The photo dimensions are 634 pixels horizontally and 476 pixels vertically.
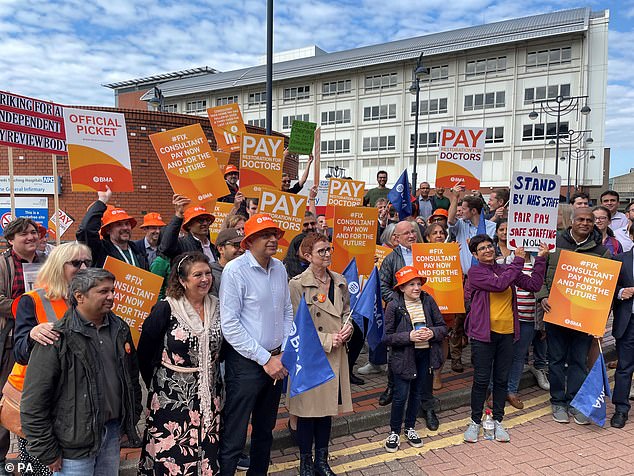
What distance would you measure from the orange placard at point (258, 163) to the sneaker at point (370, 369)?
2.88 meters

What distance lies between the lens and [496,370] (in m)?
4.51

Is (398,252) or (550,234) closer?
(550,234)

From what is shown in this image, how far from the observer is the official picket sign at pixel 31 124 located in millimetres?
4812


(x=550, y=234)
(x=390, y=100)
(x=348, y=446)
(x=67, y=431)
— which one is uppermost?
(x=390, y=100)

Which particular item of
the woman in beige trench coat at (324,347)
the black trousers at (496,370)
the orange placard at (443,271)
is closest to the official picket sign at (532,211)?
the orange placard at (443,271)

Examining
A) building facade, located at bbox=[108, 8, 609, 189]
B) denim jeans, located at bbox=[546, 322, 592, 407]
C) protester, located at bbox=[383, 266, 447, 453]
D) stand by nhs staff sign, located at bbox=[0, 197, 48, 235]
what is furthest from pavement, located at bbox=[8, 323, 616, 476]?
building facade, located at bbox=[108, 8, 609, 189]

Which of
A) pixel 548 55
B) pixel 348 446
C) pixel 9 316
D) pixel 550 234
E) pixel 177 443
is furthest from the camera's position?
pixel 548 55

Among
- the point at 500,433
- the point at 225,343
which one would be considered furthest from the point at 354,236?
the point at 225,343

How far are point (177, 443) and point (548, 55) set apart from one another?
4653cm

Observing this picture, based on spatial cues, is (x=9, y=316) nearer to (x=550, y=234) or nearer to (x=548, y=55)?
(x=550, y=234)

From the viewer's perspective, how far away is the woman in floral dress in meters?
3.04

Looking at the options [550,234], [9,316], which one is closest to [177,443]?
Result: [9,316]

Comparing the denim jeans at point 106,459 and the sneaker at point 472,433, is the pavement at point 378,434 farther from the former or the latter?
the denim jeans at point 106,459

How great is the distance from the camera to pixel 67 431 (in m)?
2.53
